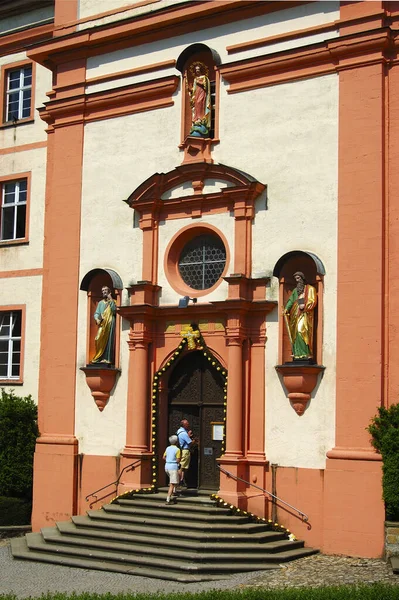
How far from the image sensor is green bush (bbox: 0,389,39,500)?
19.7 meters

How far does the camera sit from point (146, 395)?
18.4m

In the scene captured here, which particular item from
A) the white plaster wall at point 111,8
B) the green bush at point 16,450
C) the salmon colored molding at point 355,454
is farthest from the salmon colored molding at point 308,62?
the green bush at point 16,450

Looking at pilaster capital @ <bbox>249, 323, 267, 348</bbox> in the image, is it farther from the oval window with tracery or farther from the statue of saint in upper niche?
the statue of saint in upper niche

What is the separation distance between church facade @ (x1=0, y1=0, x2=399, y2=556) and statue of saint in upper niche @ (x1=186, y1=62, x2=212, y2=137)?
1.3 inches

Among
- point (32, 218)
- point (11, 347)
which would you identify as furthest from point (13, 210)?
point (11, 347)

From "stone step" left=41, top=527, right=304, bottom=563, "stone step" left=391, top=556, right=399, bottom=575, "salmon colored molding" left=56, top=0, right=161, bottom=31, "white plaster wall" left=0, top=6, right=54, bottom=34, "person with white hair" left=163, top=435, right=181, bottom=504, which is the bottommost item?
"stone step" left=41, top=527, right=304, bottom=563

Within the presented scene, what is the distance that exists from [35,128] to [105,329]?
5.89 metres

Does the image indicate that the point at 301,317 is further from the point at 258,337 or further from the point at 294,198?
the point at 294,198

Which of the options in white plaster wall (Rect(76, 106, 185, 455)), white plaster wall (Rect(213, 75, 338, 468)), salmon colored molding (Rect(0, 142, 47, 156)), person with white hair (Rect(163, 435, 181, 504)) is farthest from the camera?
salmon colored molding (Rect(0, 142, 47, 156))

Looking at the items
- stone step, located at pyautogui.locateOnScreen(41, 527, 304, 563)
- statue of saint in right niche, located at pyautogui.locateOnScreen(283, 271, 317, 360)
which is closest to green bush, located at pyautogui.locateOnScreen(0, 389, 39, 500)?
stone step, located at pyautogui.locateOnScreen(41, 527, 304, 563)

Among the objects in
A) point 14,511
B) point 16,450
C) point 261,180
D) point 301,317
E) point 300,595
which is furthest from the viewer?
point 16,450

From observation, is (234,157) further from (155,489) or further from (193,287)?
(155,489)

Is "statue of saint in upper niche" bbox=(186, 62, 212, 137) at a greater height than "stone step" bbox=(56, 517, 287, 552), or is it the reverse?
"statue of saint in upper niche" bbox=(186, 62, 212, 137)

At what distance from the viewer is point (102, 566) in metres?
15.4
